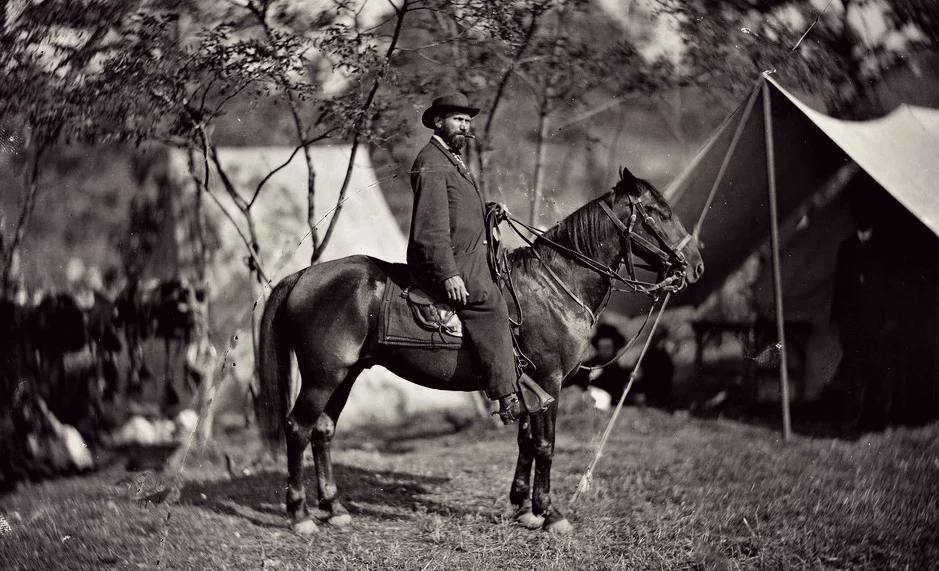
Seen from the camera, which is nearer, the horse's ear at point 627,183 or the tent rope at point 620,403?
the horse's ear at point 627,183

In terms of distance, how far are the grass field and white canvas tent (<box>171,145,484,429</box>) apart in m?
0.61

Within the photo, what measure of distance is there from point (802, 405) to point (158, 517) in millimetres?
2840

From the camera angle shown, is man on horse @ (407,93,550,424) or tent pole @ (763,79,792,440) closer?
man on horse @ (407,93,550,424)

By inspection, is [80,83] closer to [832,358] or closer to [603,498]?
[603,498]

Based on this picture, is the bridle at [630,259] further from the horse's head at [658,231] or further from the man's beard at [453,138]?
the man's beard at [453,138]

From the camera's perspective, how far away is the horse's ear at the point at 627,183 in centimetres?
391

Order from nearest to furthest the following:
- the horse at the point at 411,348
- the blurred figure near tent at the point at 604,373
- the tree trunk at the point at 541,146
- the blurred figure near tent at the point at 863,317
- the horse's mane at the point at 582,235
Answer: the tree trunk at the point at 541,146
the blurred figure near tent at the point at 863,317
the horse at the point at 411,348
the horse's mane at the point at 582,235
the blurred figure near tent at the point at 604,373

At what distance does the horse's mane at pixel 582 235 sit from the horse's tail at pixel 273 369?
1.14 meters

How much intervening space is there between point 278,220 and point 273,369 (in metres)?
0.73

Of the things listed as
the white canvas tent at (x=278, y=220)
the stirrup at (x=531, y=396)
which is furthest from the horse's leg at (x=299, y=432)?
the stirrup at (x=531, y=396)

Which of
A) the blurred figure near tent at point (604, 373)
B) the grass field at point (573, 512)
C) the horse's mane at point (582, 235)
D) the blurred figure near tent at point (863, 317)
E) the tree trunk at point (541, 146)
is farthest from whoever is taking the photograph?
the blurred figure near tent at point (604, 373)

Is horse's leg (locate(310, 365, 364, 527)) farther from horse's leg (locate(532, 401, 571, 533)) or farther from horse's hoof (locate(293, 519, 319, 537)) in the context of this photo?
horse's leg (locate(532, 401, 571, 533))

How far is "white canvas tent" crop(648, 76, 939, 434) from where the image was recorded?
3.93 m

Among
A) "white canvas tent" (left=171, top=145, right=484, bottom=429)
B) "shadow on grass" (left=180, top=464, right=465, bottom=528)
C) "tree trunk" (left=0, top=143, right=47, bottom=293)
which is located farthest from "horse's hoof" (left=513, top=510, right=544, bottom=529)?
"tree trunk" (left=0, top=143, right=47, bottom=293)
